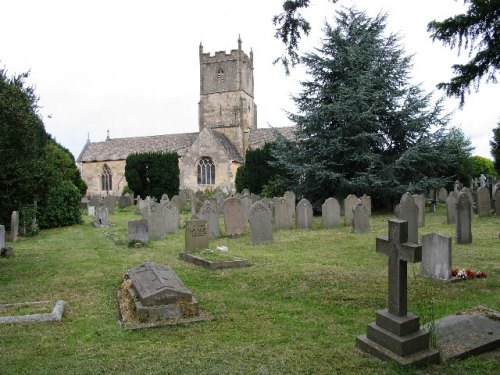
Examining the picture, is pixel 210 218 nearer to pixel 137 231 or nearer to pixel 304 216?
pixel 137 231

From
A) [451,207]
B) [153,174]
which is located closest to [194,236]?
[451,207]

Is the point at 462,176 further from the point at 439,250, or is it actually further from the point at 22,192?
the point at 22,192

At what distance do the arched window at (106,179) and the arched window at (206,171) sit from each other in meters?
11.4

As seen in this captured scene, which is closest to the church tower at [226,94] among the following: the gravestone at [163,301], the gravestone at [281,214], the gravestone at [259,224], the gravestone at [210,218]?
the gravestone at [281,214]

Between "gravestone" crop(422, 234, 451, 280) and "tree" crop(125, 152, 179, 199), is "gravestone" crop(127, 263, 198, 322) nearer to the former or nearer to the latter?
"gravestone" crop(422, 234, 451, 280)

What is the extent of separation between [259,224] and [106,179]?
38.5 metres

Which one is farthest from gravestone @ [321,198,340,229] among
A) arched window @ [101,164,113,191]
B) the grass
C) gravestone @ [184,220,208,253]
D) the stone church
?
arched window @ [101,164,113,191]

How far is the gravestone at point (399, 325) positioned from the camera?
435cm

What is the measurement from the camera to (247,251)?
11945 millimetres

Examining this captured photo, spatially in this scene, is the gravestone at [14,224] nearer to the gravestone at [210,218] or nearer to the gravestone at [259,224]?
the gravestone at [210,218]

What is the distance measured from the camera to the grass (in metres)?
4.54

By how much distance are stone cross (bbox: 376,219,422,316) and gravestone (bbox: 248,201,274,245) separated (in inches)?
322

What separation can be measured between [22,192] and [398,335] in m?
9.47

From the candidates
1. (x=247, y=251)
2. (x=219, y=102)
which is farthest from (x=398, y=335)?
(x=219, y=102)
